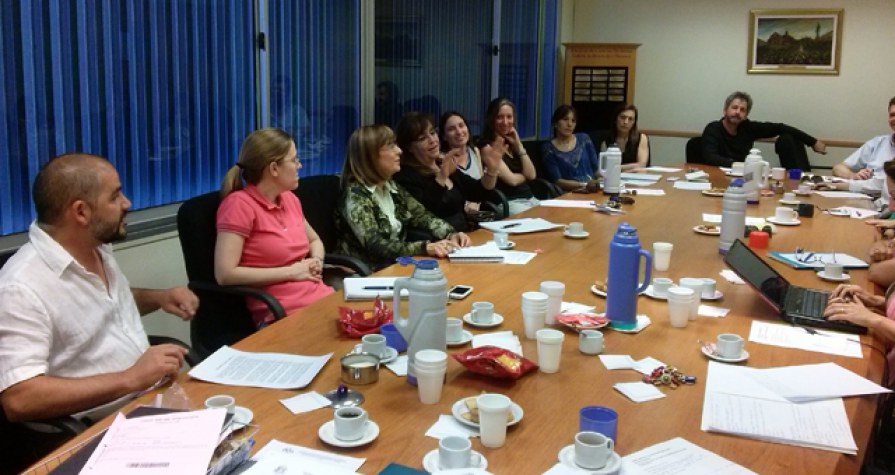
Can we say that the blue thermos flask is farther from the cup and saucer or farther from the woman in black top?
the woman in black top

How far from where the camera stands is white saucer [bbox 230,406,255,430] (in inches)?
55.0

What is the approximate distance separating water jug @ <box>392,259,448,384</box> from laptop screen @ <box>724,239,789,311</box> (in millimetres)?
1019

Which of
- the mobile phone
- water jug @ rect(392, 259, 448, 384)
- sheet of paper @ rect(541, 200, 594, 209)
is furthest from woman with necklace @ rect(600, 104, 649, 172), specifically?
water jug @ rect(392, 259, 448, 384)

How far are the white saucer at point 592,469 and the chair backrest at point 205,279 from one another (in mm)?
1598

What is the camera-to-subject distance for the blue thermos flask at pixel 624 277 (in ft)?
6.40

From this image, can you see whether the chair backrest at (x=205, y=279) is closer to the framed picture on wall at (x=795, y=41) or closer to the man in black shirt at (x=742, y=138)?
the man in black shirt at (x=742, y=138)

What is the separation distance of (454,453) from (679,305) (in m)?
0.98

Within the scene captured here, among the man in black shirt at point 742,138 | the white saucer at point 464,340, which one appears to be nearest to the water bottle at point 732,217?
the white saucer at point 464,340

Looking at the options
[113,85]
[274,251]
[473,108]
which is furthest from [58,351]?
[473,108]

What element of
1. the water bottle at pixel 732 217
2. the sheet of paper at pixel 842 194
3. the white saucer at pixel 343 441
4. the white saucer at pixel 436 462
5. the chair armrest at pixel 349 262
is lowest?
the chair armrest at pixel 349 262

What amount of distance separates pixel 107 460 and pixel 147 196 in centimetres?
225

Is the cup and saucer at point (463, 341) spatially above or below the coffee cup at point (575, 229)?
below

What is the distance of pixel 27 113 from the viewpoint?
8.85ft

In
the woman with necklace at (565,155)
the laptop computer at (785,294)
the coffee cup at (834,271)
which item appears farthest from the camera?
the woman with necklace at (565,155)
